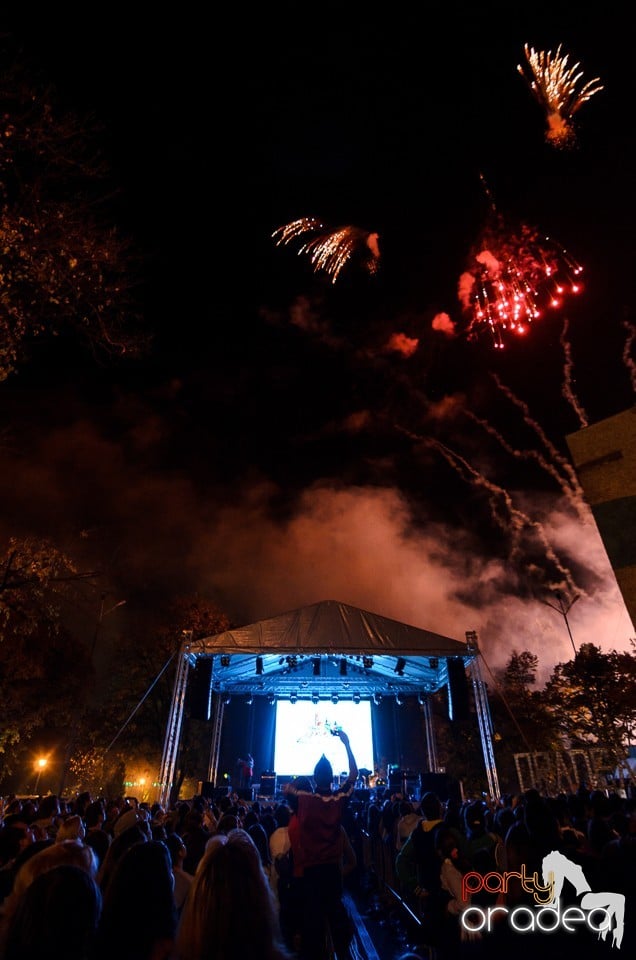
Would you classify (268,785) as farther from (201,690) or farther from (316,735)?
(201,690)

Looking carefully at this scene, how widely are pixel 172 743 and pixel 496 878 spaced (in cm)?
1146

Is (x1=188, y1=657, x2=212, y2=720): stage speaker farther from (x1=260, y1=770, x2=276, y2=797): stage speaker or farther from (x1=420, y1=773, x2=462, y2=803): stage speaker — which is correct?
(x1=420, y1=773, x2=462, y2=803): stage speaker

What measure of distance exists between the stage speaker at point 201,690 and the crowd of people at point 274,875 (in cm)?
588

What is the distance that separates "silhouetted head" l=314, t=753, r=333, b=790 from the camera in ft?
14.1

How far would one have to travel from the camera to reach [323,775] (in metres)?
4.40

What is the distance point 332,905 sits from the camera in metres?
4.02

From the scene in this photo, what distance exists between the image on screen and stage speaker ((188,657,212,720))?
4.29 m

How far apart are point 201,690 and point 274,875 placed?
9487 mm

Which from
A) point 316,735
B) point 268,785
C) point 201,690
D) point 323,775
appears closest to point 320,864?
point 323,775

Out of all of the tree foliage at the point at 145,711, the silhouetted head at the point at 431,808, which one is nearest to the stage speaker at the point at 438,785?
the silhouetted head at the point at 431,808

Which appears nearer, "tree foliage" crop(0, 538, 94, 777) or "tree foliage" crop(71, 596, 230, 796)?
"tree foliage" crop(0, 538, 94, 777)

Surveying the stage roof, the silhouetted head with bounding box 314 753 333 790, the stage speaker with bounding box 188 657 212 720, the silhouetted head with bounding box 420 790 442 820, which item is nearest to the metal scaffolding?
the stage roof

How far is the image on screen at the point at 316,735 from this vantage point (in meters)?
16.4

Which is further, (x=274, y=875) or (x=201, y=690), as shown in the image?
(x=201, y=690)
